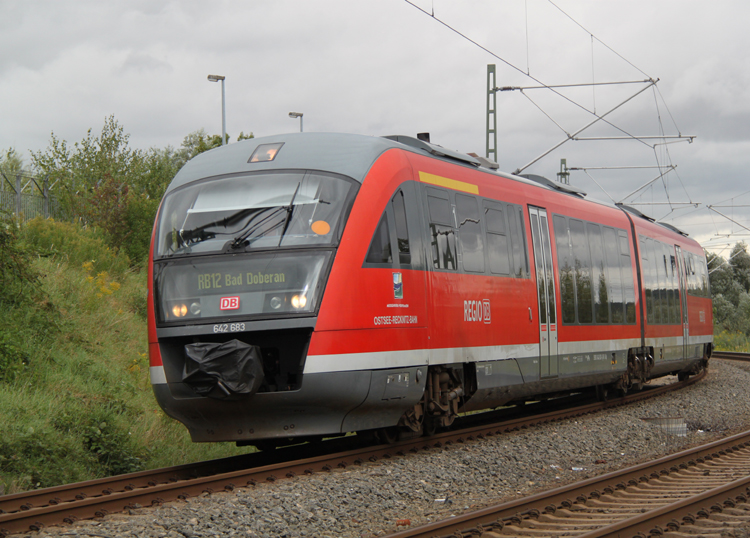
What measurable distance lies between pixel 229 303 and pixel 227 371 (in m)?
0.68

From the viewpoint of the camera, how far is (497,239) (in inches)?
423

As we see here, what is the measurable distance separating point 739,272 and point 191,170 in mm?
81047

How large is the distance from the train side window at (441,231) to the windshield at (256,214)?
1495 mm

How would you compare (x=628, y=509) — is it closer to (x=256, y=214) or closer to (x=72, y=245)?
(x=256, y=214)

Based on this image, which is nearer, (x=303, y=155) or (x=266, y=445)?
(x=303, y=155)

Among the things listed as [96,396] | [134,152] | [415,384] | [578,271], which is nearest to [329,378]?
[415,384]

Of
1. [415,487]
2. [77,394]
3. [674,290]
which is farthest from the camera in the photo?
→ [674,290]

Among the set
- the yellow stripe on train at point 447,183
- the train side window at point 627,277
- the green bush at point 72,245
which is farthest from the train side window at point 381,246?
the green bush at point 72,245

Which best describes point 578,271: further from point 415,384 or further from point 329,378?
point 329,378

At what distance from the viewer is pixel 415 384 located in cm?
866

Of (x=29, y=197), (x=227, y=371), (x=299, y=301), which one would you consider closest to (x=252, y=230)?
(x=299, y=301)

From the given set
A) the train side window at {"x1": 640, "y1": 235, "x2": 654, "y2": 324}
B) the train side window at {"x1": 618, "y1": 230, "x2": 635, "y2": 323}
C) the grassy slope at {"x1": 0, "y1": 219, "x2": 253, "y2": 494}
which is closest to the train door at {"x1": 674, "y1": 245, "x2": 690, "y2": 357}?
the train side window at {"x1": 640, "y1": 235, "x2": 654, "y2": 324}

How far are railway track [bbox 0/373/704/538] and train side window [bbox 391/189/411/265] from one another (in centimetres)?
213

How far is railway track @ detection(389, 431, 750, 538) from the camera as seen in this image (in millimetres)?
5641
